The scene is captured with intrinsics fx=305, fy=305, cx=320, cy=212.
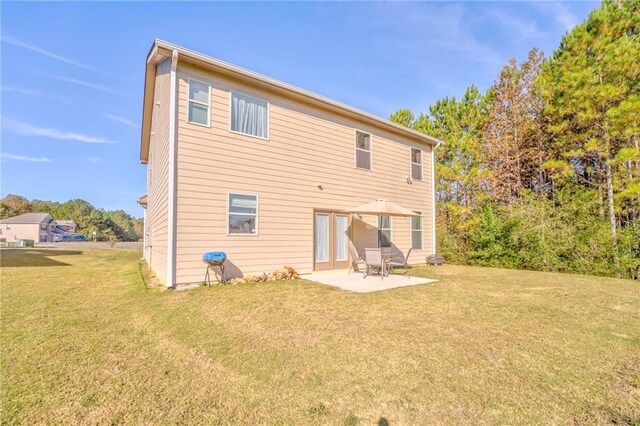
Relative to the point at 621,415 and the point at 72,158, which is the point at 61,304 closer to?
the point at 621,415

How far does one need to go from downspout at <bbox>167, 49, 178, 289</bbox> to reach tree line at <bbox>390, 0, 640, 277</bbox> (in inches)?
464

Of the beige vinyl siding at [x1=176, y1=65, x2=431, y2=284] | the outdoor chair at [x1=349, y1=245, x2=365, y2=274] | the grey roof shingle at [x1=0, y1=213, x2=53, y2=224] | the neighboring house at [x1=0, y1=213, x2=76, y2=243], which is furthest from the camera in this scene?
the grey roof shingle at [x1=0, y1=213, x2=53, y2=224]

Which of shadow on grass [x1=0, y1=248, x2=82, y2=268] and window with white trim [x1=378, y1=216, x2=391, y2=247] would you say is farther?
shadow on grass [x1=0, y1=248, x2=82, y2=268]

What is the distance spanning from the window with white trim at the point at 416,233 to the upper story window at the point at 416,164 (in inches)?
67.1

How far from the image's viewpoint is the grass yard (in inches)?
91.8

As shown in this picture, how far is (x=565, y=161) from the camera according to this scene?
12320mm

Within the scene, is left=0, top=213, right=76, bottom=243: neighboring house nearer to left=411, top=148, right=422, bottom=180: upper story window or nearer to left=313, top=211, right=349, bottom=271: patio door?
left=313, top=211, right=349, bottom=271: patio door

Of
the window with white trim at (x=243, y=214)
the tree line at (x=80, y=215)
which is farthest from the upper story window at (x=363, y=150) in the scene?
the tree line at (x=80, y=215)

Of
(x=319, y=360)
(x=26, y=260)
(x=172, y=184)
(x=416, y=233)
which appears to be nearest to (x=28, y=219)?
(x=26, y=260)

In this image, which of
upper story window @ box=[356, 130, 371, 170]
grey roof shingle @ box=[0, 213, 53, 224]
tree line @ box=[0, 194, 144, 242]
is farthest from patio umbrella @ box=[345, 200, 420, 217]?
grey roof shingle @ box=[0, 213, 53, 224]

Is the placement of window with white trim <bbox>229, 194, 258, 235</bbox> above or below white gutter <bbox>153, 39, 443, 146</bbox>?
below

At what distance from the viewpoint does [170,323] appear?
4531 millimetres

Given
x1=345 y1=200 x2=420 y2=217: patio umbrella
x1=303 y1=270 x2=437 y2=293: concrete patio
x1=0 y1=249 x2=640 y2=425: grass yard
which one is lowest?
x1=0 y1=249 x2=640 y2=425: grass yard

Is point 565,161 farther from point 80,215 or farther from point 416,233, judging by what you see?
point 80,215
